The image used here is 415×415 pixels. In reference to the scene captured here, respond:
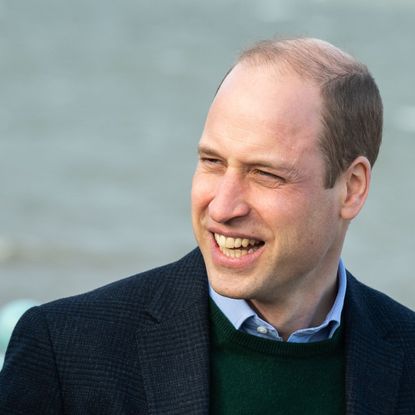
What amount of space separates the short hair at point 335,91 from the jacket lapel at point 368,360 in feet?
1.32

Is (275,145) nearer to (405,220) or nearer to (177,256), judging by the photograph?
(177,256)

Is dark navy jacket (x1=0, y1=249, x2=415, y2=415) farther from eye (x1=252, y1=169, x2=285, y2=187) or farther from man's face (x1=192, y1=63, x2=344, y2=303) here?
eye (x1=252, y1=169, x2=285, y2=187)

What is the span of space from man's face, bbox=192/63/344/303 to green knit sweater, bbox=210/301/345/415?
173 mm

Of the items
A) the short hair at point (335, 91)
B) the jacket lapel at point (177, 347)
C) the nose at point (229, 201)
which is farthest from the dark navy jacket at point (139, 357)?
the short hair at point (335, 91)

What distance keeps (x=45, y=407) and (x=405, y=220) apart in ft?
29.3

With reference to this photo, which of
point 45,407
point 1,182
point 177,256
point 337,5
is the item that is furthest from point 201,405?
point 337,5

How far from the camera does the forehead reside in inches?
113

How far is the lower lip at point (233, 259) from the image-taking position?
2.88 meters

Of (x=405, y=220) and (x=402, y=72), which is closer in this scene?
(x=405, y=220)

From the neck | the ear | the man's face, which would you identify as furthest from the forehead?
the neck

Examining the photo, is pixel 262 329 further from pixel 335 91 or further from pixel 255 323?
pixel 335 91

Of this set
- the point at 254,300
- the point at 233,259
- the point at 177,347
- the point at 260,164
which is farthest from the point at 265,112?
the point at 177,347

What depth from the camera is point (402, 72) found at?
63.1 ft

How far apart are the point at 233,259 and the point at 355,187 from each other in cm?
40
